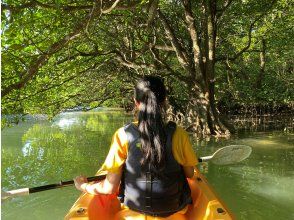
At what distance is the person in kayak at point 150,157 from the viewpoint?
2797 mm

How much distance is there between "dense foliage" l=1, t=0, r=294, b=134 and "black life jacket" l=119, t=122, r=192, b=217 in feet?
10.9

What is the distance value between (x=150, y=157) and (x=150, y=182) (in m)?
0.21

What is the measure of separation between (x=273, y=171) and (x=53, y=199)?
461 centimetres

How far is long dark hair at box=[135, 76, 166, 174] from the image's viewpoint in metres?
2.78

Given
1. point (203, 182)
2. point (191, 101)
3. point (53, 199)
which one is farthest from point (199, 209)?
point (191, 101)

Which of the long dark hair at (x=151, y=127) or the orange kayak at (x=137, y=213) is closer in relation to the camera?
the long dark hair at (x=151, y=127)

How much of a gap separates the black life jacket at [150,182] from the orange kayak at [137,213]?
3.1 inches

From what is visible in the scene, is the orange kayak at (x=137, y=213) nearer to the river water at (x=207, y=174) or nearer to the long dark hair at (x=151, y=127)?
the long dark hair at (x=151, y=127)

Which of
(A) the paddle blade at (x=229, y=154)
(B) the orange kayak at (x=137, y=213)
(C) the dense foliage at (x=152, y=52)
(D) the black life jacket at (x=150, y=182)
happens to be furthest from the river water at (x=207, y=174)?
(D) the black life jacket at (x=150, y=182)

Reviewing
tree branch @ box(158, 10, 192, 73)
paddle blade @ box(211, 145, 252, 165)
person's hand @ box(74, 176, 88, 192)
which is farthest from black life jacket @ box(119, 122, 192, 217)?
tree branch @ box(158, 10, 192, 73)

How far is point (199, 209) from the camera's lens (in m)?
3.48

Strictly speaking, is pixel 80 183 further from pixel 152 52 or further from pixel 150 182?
pixel 152 52

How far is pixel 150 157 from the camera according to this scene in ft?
9.11

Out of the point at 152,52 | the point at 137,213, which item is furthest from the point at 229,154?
the point at 152,52
